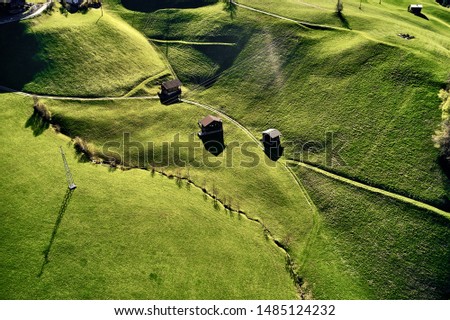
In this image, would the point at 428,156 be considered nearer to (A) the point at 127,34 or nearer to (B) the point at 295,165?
(B) the point at 295,165

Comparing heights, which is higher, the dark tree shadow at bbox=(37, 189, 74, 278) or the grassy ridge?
the grassy ridge

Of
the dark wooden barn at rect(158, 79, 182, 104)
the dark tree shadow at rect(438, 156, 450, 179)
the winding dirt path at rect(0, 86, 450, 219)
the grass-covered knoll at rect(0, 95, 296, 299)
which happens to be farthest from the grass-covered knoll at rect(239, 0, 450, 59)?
the grass-covered knoll at rect(0, 95, 296, 299)

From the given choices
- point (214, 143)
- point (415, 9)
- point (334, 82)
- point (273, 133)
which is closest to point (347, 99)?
point (334, 82)

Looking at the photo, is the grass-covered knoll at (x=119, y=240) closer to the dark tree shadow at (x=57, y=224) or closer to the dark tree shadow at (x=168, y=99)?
the dark tree shadow at (x=57, y=224)

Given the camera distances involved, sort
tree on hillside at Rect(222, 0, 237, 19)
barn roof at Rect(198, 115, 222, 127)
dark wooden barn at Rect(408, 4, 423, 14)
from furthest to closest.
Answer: dark wooden barn at Rect(408, 4, 423, 14) < tree on hillside at Rect(222, 0, 237, 19) < barn roof at Rect(198, 115, 222, 127)

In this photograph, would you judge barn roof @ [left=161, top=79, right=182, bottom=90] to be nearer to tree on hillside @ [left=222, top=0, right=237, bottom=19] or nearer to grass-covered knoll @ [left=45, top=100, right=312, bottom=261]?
grass-covered knoll @ [left=45, top=100, right=312, bottom=261]

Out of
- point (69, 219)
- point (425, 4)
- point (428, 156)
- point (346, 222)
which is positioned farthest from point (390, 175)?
point (425, 4)
